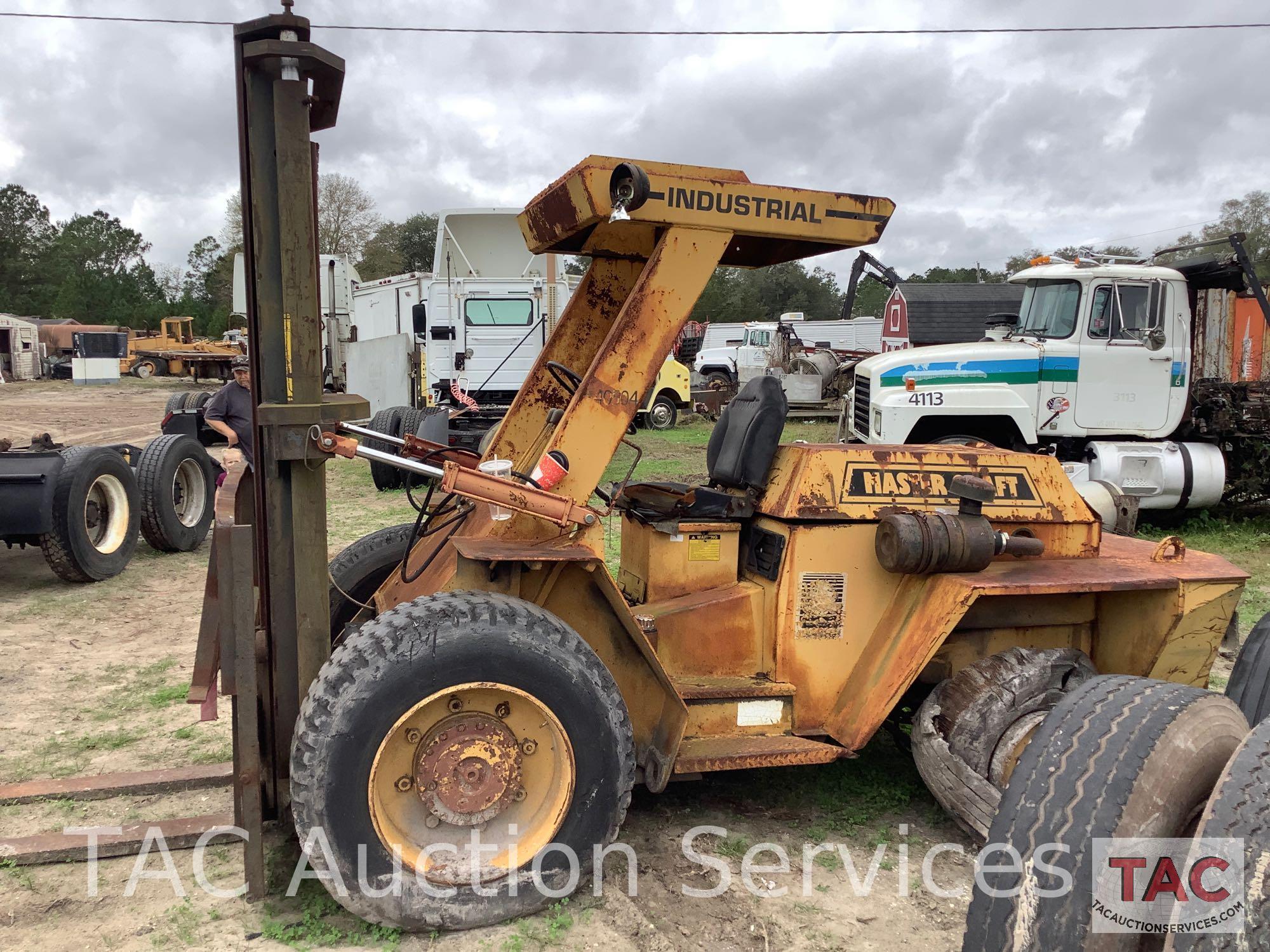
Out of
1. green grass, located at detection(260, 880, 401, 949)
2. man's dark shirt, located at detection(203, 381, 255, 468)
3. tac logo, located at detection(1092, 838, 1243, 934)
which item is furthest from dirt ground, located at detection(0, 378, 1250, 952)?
man's dark shirt, located at detection(203, 381, 255, 468)

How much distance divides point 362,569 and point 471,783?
5.51 feet

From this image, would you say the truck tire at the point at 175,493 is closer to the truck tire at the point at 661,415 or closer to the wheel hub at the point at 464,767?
the wheel hub at the point at 464,767

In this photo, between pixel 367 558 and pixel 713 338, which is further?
pixel 713 338

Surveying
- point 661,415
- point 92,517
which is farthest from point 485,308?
point 661,415

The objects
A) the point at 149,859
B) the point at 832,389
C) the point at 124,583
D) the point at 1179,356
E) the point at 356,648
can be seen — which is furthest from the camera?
the point at 832,389

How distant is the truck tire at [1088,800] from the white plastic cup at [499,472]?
6.17 feet

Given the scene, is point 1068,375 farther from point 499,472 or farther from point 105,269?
point 105,269

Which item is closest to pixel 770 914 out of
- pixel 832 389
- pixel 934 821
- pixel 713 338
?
pixel 934 821

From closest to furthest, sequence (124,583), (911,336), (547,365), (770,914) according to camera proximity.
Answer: (770,914) → (547,365) → (124,583) → (911,336)

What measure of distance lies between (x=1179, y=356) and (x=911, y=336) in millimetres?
18586

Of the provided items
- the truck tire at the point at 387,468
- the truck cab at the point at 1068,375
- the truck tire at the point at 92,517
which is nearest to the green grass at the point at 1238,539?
the truck cab at the point at 1068,375

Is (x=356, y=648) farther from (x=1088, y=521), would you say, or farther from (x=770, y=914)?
(x=1088, y=521)

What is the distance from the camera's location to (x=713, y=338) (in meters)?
33.8

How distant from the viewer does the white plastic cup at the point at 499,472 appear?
11.4 ft
